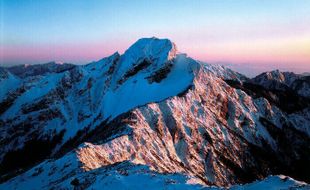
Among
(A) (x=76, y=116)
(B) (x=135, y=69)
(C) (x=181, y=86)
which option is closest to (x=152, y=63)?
(B) (x=135, y=69)

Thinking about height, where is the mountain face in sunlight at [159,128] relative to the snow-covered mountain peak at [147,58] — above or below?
below

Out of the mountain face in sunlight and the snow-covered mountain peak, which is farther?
the snow-covered mountain peak

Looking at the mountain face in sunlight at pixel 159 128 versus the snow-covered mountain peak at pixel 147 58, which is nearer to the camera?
the mountain face in sunlight at pixel 159 128

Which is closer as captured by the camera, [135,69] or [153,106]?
[153,106]

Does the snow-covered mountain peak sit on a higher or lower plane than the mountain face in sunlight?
higher

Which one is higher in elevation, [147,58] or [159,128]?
[147,58]

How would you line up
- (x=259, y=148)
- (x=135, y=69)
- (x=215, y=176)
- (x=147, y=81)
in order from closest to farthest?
(x=215, y=176) < (x=259, y=148) < (x=147, y=81) < (x=135, y=69)

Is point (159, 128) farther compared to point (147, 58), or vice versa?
point (147, 58)

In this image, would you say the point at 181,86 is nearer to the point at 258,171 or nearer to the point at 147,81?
the point at 147,81
